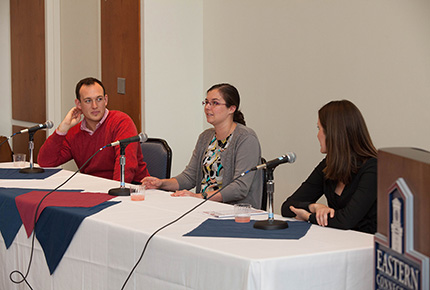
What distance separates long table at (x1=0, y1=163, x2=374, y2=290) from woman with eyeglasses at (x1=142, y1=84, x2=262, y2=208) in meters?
0.42

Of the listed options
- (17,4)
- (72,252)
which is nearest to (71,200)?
(72,252)

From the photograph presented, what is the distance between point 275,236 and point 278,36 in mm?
2497

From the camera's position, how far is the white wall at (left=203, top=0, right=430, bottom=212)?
3.47 metres

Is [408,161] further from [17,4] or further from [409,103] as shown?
[17,4]

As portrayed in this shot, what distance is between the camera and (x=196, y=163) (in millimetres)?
3469

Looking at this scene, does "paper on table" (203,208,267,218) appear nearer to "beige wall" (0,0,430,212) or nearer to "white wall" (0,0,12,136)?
"beige wall" (0,0,430,212)

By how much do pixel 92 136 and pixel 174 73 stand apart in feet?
4.30

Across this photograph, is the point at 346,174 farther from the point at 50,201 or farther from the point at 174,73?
the point at 174,73

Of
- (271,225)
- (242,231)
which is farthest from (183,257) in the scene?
(271,225)

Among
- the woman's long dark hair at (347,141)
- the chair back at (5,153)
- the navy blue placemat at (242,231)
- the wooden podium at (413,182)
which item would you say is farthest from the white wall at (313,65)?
the chair back at (5,153)

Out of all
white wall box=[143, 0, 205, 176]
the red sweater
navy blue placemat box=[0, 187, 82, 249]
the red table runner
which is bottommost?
navy blue placemat box=[0, 187, 82, 249]

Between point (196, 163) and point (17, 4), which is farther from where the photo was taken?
point (17, 4)

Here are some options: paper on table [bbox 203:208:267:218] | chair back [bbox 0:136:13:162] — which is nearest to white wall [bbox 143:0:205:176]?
chair back [bbox 0:136:13:162]

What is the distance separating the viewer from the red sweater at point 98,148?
12.2ft
